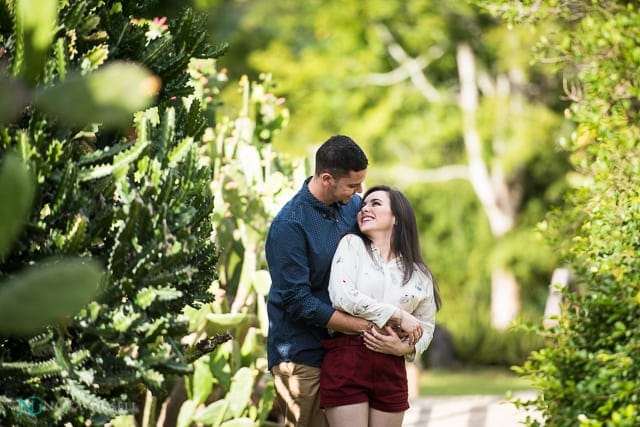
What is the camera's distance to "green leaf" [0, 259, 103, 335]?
1535 millimetres

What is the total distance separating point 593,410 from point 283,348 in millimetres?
1364

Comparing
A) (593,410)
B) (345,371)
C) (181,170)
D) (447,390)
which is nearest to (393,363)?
(345,371)

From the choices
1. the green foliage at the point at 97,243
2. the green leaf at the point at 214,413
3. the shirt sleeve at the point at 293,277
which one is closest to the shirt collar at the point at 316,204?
the shirt sleeve at the point at 293,277

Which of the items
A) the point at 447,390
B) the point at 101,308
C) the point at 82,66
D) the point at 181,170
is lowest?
the point at 447,390

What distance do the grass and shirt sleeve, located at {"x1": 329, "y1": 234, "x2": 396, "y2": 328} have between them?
24.4ft

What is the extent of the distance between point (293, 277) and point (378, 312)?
40 cm

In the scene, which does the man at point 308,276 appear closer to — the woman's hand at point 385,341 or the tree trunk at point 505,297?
the woman's hand at point 385,341

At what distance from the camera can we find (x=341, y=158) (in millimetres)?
4375

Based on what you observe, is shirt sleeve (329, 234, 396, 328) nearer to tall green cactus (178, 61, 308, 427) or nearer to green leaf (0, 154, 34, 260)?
tall green cactus (178, 61, 308, 427)

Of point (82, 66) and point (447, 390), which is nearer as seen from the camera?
point (82, 66)

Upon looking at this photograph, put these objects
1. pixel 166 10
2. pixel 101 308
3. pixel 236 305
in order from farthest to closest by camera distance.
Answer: pixel 166 10 < pixel 236 305 < pixel 101 308

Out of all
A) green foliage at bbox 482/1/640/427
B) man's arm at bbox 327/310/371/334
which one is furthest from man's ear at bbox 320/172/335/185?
green foliage at bbox 482/1/640/427

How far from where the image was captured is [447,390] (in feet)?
42.7

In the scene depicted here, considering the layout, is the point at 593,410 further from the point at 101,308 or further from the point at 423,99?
the point at 423,99
